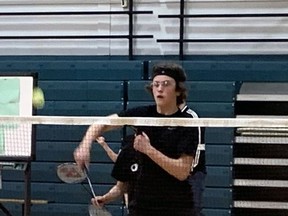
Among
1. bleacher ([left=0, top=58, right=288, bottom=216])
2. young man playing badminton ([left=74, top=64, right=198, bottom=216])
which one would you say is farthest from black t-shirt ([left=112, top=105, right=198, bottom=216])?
bleacher ([left=0, top=58, right=288, bottom=216])

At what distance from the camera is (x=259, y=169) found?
25.9 ft

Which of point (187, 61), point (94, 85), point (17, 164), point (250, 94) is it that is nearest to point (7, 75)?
point (17, 164)

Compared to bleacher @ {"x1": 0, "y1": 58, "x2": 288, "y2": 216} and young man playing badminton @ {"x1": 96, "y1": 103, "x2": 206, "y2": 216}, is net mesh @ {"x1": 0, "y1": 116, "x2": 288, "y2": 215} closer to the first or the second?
bleacher @ {"x1": 0, "y1": 58, "x2": 288, "y2": 216}

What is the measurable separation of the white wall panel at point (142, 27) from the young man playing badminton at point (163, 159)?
3859mm

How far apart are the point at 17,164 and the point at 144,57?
2.66m

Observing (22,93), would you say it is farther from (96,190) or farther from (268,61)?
(268,61)

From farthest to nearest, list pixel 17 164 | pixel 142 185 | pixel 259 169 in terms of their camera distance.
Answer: pixel 259 169, pixel 17 164, pixel 142 185

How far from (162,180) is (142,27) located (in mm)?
4420

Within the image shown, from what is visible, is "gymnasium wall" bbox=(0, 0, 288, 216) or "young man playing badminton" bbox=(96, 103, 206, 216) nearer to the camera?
"young man playing badminton" bbox=(96, 103, 206, 216)

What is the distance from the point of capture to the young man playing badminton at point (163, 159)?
4.23 m

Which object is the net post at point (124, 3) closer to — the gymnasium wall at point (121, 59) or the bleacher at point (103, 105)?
the gymnasium wall at point (121, 59)

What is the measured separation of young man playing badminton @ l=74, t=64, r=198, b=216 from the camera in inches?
167

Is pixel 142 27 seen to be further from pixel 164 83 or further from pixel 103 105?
pixel 164 83

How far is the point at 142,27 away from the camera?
8.50 m
